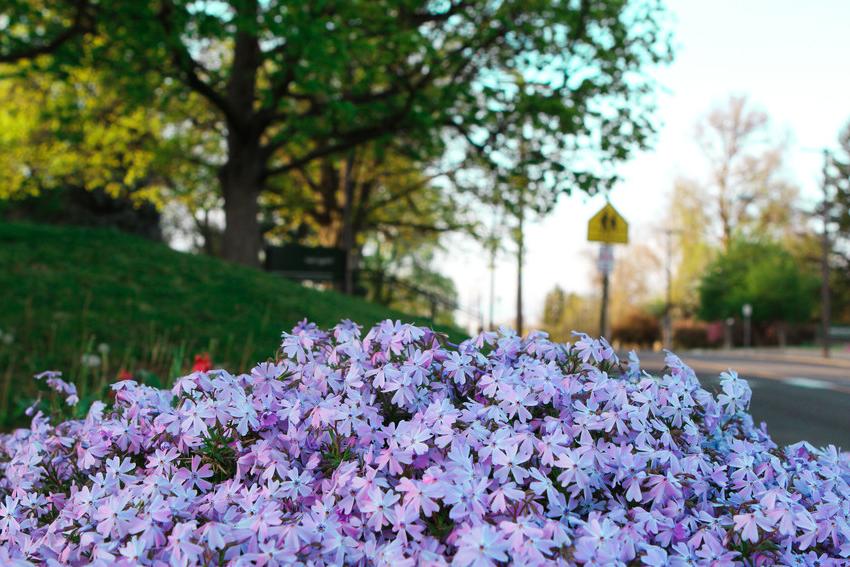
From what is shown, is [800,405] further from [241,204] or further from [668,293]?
[668,293]

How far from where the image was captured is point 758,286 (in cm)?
4684

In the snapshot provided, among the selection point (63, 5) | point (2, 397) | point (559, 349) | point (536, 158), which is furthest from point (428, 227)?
point (559, 349)

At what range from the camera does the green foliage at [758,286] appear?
154 feet

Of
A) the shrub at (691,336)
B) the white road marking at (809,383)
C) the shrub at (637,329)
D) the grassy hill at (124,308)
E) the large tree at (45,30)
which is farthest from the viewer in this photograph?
the shrub at (637,329)

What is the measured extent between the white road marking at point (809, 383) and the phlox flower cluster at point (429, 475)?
13.7 meters

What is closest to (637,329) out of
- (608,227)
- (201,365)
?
(608,227)

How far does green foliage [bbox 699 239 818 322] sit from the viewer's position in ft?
154

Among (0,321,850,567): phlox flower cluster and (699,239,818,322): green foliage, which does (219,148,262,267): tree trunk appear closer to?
(0,321,850,567): phlox flower cluster

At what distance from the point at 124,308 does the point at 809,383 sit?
495 inches

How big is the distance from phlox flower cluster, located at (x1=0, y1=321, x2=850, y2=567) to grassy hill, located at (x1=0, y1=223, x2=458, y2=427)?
3.38 metres

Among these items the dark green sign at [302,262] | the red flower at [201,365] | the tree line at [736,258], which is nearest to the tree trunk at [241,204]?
the dark green sign at [302,262]

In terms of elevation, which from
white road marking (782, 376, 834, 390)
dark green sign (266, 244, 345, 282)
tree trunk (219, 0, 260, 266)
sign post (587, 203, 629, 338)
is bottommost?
white road marking (782, 376, 834, 390)

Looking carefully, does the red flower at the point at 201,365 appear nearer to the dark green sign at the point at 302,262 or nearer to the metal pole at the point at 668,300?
the dark green sign at the point at 302,262

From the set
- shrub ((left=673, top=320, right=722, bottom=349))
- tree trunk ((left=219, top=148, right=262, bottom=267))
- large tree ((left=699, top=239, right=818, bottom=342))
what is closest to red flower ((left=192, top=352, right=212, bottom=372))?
tree trunk ((left=219, top=148, right=262, bottom=267))
